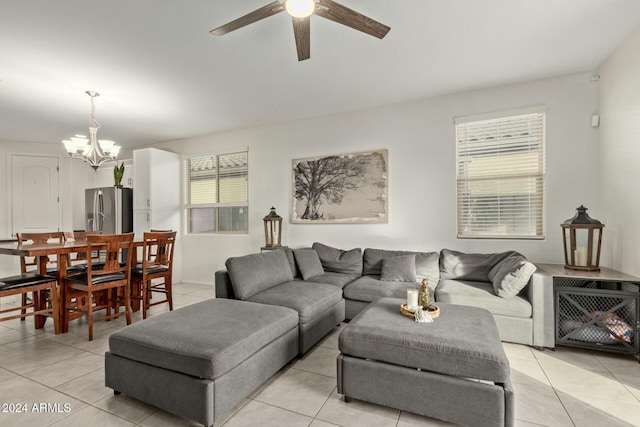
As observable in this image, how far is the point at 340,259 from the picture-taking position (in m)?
3.94

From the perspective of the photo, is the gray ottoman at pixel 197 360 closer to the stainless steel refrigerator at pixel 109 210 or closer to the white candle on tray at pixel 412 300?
the white candle on tray at pixel 412 300

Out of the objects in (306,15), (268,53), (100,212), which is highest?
(268,53)

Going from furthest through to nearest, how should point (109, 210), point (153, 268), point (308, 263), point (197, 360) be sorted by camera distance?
point (109, 210)
point (153, 268)
point (308, 263)
point (197, 360)

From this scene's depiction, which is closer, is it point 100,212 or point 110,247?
point 110,247

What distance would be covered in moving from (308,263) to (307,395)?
179cm

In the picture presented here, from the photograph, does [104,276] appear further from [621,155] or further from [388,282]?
[621,155]

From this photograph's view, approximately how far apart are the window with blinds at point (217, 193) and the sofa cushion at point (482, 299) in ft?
10.9

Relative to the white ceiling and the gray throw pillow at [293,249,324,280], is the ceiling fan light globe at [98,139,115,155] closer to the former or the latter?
the white ceiling

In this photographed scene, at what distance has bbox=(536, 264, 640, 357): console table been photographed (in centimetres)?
249

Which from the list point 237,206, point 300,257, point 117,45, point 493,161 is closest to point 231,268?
point 300,257

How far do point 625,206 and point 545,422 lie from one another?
6.82 ft

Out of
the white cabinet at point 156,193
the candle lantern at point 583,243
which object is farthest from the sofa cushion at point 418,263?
the white cabinet at point 156,193

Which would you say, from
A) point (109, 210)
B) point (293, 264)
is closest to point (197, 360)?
point (293, 264)

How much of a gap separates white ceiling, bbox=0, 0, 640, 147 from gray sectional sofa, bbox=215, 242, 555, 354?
192cm
